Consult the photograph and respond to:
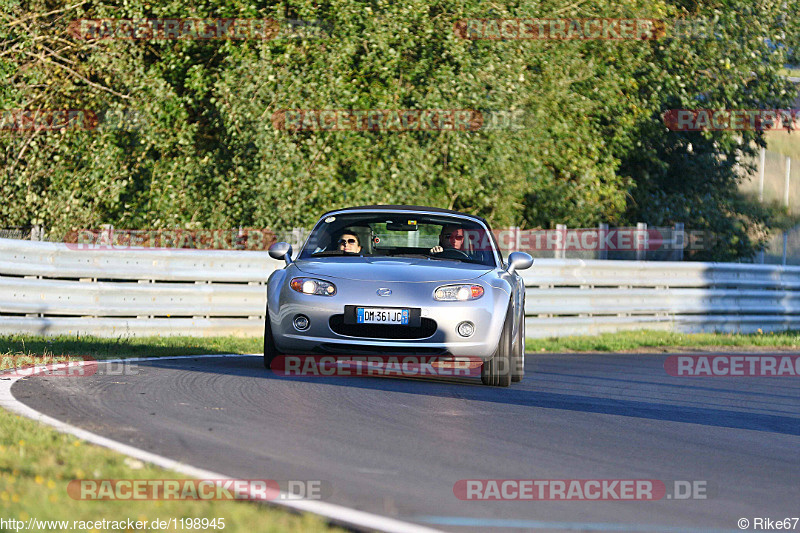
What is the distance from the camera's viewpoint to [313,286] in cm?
891

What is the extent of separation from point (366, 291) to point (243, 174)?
931 centimetres

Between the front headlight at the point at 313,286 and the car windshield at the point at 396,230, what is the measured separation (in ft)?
2.51

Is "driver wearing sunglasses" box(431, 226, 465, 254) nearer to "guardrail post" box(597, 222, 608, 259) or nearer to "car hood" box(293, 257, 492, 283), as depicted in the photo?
"car hood" box(293, 257, 492, 283)

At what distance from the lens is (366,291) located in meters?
8.72

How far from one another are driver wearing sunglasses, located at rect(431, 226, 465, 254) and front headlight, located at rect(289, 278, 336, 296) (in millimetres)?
1357

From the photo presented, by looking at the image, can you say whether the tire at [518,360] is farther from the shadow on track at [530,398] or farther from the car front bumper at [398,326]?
the car front bumper at [398,326]

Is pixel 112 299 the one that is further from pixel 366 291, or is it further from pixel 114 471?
pixel 114 471

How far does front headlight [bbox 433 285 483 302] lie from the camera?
877cm

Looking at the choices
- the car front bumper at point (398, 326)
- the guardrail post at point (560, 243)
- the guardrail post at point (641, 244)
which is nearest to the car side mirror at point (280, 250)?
the car front bumper at point (398, 326)

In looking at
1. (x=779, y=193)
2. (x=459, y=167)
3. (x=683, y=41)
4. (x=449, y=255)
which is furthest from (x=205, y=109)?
(x=779, y=193)

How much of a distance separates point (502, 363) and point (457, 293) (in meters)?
0.74

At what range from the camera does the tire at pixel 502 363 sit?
9000 mm

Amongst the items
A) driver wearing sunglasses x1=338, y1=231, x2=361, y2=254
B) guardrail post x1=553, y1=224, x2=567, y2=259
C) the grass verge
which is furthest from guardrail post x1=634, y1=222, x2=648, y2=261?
the grass verge

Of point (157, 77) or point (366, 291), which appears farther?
point (157, 77)
